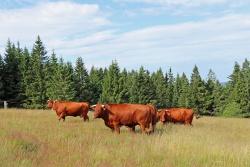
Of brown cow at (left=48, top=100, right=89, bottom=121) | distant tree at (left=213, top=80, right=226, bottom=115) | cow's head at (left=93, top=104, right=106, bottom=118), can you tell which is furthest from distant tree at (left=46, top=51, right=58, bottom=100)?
cow's head at (left=93, top=104, right=106, bottom=118)

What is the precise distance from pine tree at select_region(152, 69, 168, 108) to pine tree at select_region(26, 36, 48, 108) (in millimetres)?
30768

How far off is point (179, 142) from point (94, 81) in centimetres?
8206

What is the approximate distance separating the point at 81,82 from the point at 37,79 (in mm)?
13712

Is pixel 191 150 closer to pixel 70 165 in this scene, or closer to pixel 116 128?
pixel 70 165

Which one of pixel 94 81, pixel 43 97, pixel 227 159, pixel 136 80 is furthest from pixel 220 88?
pixel 227 159

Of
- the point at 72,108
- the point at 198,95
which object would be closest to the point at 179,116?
the point at 72,108

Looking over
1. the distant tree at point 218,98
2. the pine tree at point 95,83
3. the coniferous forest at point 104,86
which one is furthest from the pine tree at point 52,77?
the distant tree at point 218,98

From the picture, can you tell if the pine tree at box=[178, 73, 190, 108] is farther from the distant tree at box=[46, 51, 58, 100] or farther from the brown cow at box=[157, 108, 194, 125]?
the brown cow at box=[157, 108, 194, 125]

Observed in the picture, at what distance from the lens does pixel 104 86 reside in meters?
81.6

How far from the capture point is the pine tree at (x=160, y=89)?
9450 centimetres

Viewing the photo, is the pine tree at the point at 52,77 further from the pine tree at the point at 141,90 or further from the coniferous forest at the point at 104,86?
the pine tree at the point at 141,90

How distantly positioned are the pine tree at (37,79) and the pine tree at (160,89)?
3077cm

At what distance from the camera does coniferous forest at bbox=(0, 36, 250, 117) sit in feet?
221

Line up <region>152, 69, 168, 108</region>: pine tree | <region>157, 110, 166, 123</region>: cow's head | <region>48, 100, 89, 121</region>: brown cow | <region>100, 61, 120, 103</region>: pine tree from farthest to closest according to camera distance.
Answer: <region>152, 69, 168, 108</region>: pine tree → <region>100, 61, 120, 103</region>: pine tree → <region>157, 110, 166, 123</region>: cow's head → <region>48, 100, 89, 121</region>: brown cow
